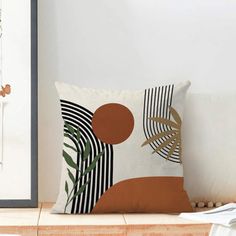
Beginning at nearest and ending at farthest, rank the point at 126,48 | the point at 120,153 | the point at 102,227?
1. the point at 102,227
2. the point at 120,153
3. the point at 126,48

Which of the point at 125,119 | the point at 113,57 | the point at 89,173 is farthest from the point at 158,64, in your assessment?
the point at 89,173

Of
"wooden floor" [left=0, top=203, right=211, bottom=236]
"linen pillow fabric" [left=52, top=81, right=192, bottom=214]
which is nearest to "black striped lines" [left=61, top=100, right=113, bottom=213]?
"linen pillow fabric" [left=52, top=81, right=192, bottom=214]

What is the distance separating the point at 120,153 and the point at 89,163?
122mm

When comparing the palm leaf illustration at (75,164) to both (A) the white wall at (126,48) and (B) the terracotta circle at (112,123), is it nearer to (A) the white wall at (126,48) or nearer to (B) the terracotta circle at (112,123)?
(B) the terracotta circle at (112,123)

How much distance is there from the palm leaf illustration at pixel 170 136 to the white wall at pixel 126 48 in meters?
0.24

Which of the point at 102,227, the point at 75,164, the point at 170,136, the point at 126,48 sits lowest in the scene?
the point at 102,227

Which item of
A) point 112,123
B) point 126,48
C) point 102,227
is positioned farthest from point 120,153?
Result: point 126,48

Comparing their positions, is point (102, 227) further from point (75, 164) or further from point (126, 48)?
point (126, 48)

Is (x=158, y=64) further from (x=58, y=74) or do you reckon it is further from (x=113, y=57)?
(x=58, y=74)

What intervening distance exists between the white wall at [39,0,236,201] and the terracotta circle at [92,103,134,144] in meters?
0.23

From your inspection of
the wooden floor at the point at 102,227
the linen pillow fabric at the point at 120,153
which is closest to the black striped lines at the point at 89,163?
the linen pillow fabric at the point at 120,153

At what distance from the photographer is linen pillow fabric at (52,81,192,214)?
247cm

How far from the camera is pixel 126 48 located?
2734mm

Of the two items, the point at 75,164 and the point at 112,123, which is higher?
the point at 112,123
